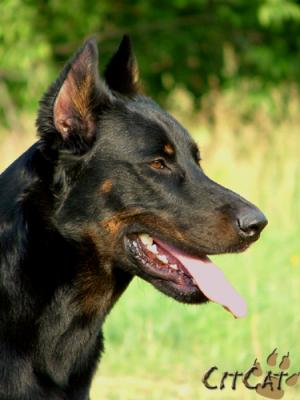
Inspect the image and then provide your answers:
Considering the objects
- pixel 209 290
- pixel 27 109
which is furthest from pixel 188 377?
pixel 27 109

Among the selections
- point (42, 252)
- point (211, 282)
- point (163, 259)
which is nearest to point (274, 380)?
point (211, 282)

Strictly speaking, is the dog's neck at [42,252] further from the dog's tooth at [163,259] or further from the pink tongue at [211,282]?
the pink tongue at [211,282]

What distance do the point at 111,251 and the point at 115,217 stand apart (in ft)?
0.50

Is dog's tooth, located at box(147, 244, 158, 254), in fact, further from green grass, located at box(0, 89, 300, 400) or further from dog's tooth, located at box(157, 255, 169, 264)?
green grass, located at box(0, 89, 300, 400)

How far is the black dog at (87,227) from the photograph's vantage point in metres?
4.13

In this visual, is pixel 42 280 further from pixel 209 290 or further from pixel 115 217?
pixel 209 290

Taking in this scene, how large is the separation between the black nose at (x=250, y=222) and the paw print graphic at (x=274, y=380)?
64.6 inches

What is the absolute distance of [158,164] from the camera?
169 inches

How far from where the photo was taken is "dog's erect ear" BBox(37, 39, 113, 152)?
423cm

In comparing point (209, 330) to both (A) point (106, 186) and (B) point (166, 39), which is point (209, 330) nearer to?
(A) point (106, 186)

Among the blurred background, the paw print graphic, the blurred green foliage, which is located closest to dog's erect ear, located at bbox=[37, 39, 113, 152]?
the paw print graphic

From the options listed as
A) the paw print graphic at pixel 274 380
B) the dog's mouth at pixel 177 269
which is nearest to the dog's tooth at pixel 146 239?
the dog's mouth at pixel 177 269

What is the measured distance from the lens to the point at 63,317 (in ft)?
13.9

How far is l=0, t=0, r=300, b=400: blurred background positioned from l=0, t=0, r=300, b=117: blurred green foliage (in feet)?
0.08
